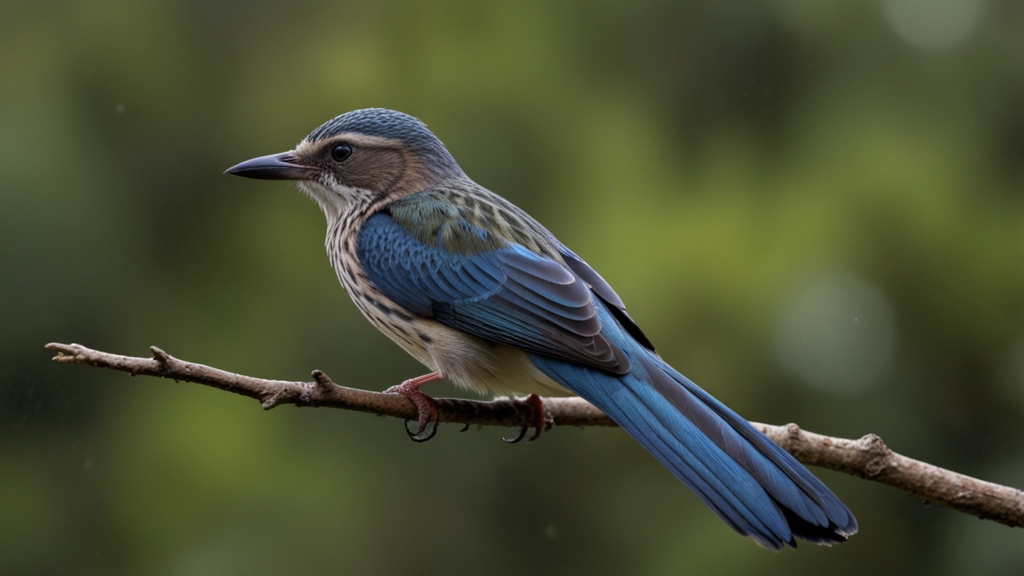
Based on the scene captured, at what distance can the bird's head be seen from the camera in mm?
3979

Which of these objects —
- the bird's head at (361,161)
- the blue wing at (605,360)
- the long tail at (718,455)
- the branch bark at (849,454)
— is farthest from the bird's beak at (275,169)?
the long tail at (718,455)

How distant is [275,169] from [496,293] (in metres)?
1.05

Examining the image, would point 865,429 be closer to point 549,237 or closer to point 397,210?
point 549,237

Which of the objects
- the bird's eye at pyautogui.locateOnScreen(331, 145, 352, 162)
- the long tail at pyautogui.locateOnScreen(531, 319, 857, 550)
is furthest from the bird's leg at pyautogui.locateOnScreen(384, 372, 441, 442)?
the bird's eye at pyautogui.locateOnScreen(331, 145, 352, 162)

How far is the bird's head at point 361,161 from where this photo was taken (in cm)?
398

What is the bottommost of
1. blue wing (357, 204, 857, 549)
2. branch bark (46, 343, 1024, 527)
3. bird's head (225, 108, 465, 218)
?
branch bark (46, 343, 1024, 527)

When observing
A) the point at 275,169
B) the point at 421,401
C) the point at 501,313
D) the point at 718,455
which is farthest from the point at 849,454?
the point at 275,169

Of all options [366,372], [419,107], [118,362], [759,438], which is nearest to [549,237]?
[759,438]

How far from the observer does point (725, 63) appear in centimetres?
629

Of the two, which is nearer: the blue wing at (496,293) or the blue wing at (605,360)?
the blue wing at (605,360)

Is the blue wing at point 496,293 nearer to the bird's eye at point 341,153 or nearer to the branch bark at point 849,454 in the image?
the branch bark at point 849,454

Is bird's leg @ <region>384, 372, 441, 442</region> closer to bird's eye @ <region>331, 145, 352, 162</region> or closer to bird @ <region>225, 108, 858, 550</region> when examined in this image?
bird @ <region>225, 108, 858, 550</region>

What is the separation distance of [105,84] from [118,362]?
4.50 meters

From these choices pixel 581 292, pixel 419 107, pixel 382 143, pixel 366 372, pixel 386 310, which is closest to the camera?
pixel 581 292
